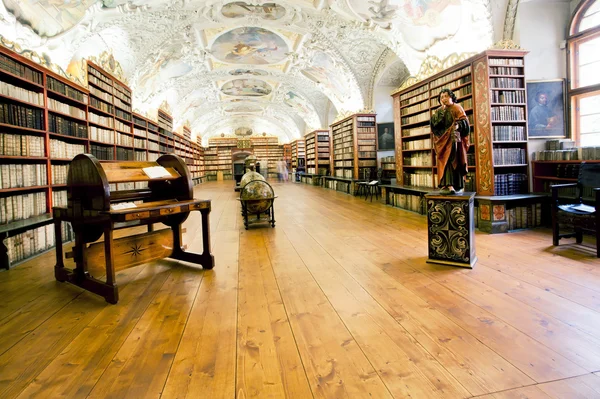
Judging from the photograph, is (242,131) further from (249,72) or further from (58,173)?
(58,173)

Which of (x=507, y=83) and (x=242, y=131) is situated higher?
(x=242, y=131)

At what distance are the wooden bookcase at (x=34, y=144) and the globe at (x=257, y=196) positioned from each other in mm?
3189

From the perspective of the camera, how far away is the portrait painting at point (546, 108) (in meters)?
6.15

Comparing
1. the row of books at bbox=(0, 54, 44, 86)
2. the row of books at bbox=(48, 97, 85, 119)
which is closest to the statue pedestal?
the row of books at bbox=(0, 54, 44, 86)

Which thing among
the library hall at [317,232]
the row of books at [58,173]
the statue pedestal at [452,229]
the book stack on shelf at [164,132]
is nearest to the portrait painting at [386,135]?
the library hall at [317,232]

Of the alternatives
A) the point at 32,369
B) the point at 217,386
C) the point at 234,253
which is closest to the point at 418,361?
the point at 217,386

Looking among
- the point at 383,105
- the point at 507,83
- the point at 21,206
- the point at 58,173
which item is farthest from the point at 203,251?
the point at 383,105

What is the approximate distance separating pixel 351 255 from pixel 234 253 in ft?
5.54

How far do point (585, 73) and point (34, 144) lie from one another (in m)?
9.56

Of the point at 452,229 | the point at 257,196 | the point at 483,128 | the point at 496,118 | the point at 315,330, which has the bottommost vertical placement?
the point at 315,330

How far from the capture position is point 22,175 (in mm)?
4758

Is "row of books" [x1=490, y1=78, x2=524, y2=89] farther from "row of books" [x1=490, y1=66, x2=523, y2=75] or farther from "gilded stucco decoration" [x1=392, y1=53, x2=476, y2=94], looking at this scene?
"gilded stucco decoration" [x1=392, y1=53, x2=476, y2=94]

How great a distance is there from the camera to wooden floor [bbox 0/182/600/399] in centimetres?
178

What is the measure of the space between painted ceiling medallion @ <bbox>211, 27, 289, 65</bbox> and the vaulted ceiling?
4cm
